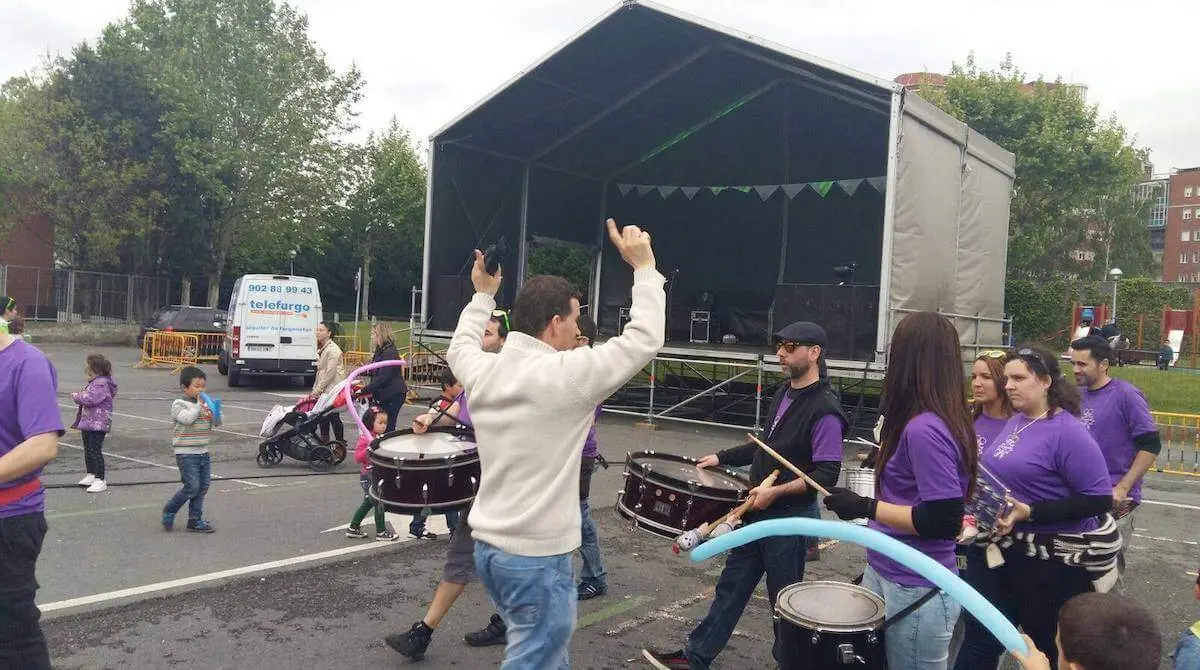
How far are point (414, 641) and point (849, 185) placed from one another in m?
18.1

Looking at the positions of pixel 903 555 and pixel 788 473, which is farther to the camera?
pixel 788 473

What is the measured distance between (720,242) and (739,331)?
7.97 ft

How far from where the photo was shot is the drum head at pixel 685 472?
435 cm

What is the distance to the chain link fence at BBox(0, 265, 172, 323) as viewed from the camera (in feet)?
109

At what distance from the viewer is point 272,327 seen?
1920cm

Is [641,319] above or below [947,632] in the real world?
above

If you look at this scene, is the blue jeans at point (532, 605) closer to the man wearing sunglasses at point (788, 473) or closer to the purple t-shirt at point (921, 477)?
the purple t-shirt at point (921, 477)

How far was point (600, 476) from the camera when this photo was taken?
34.1 ft

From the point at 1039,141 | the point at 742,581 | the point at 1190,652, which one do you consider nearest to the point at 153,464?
the point at 742,581

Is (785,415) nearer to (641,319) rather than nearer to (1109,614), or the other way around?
(641,319)

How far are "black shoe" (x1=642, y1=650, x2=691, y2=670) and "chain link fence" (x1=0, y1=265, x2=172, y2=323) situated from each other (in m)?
34.1

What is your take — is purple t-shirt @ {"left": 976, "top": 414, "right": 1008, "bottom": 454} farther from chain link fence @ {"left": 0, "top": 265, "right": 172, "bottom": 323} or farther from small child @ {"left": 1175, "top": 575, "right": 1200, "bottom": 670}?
chain link fence @ {"left": 0, "top": 265, "right": 172, "bottom": 323}

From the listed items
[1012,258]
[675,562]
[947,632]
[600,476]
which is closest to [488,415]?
[947,632]

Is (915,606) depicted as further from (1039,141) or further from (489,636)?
(1039,141)
